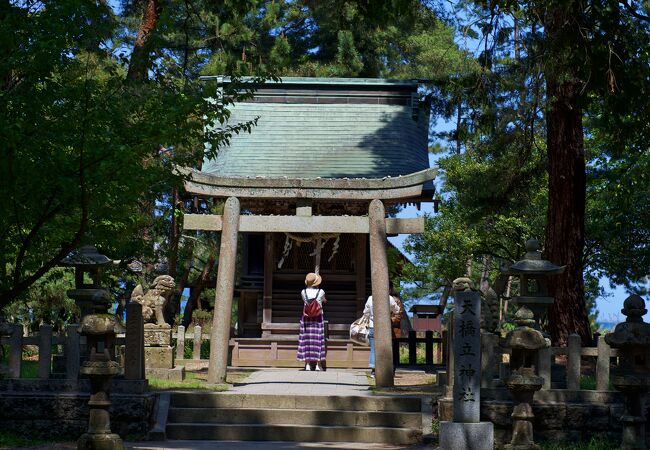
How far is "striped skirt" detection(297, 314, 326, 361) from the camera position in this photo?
20562 millimetres

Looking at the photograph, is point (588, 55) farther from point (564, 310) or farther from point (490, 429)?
point (490, 429)

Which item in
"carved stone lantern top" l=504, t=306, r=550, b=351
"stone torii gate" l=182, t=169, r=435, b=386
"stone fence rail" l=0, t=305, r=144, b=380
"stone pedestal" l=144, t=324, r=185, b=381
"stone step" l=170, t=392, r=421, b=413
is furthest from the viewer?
"stone pedestal" l=144, t=324, r=185, b=381

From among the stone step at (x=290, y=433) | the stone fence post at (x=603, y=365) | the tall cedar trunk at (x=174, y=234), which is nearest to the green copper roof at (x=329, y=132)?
the tall cedar trunk at (x=174, y=234)

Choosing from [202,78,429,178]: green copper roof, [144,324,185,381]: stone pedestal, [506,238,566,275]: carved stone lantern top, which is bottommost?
[144,324,185,381]: stone pedestal

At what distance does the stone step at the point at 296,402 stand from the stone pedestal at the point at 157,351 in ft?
9.91

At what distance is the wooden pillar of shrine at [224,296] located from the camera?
1781 cm

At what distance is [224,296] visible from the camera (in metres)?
18.2

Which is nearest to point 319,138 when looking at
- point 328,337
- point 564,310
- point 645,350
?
point 328,337

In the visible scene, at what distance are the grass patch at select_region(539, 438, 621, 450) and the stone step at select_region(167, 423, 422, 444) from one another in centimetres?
208

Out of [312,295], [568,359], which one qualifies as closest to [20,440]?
[568,359]

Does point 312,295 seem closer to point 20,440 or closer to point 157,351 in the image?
point 157,351

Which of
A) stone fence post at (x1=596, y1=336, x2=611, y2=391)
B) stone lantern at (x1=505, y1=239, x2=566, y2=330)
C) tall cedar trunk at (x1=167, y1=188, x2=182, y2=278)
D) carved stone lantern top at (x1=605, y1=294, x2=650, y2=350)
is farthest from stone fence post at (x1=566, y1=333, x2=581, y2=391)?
tall cedar trunk at (x1=167, y1=188, x2=182, y2=278)

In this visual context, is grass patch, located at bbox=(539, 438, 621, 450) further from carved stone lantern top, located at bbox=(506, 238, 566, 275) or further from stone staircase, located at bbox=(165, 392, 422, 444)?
carved stone lantern top, located at bbox=(506, 238, 566, 275)

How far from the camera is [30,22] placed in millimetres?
12312
